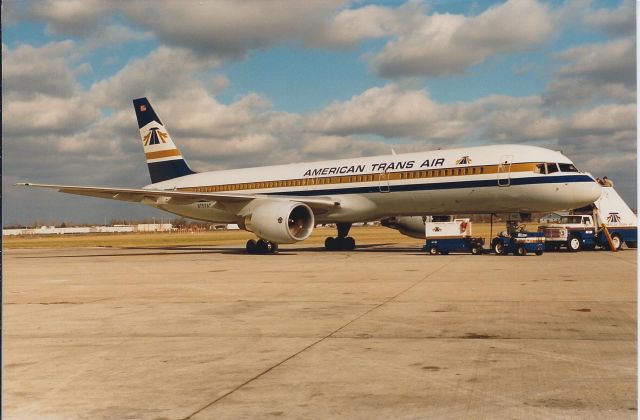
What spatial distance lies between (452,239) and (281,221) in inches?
273

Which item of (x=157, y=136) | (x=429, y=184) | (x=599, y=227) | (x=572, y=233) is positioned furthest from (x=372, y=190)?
(x=157, y=136)

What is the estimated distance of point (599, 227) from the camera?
28.2 m

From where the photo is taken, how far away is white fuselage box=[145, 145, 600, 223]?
2315 cm

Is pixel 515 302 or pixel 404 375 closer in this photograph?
pixel 404 375

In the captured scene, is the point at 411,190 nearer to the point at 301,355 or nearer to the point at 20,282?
the point at 20,282

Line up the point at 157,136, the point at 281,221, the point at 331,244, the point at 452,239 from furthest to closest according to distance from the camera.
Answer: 1. the point at 157,136
2. the point at 331,244
3. the point at 452,239
4. the point at 281,221

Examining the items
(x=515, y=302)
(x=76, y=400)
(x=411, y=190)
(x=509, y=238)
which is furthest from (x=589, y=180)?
(x=76, y=400)

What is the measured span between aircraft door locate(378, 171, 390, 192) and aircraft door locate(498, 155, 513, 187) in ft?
15.8

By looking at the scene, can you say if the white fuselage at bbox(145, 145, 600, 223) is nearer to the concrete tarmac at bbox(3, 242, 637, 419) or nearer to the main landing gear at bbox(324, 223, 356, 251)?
the main landing gear at bbox(324, 223, 356, 251)

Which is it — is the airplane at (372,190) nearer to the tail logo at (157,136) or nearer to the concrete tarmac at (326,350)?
the tail logo at (157,136)

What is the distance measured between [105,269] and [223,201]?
8.69 m

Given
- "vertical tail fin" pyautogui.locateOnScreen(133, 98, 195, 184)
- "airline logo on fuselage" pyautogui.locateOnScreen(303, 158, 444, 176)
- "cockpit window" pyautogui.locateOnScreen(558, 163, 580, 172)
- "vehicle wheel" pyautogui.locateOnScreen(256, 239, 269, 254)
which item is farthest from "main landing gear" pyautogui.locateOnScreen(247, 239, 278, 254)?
"cockpit window" pyautogui.locateOnScreen(558, 163, 580, 172)

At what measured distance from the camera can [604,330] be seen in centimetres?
821

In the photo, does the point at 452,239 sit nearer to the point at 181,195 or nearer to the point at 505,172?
the point at 505,172
